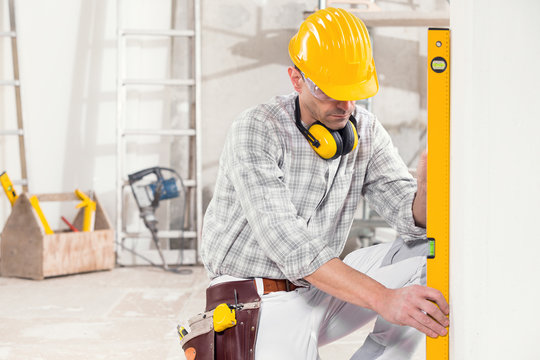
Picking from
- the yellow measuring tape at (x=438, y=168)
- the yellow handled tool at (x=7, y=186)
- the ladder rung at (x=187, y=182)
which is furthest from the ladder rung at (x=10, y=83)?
the yellow measuring tape at (x=438, y=168)

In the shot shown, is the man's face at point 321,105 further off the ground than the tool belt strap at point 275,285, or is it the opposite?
the man's face at point 321,105

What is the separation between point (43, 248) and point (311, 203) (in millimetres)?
2694

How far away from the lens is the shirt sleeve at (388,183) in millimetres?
1711

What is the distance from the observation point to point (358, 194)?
1.81m

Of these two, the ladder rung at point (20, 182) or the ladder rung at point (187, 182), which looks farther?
the ladder rung at point (187, 182)

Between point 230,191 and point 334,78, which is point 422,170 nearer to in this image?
point 334,78

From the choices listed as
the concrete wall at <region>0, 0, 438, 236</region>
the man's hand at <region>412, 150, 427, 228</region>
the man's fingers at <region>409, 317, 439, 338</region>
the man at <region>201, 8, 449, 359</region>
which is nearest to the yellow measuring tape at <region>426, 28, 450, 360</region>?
the man's fingers at <region>409, 317, 439, 338</region>

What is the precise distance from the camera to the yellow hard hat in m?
1.51

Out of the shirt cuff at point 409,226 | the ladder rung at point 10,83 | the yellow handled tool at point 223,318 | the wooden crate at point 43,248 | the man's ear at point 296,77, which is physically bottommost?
the wooden crate at point 43,248

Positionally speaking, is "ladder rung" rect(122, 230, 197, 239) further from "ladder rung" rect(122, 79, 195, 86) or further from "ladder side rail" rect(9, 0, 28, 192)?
"ladder rung" rect(122, 79, 195, 86)

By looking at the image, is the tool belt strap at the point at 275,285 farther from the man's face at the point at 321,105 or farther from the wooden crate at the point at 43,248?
the wooden crate at the point at 43,248

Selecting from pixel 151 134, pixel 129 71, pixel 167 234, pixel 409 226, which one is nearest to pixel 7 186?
pixel 151 134

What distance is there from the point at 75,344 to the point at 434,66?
2.00 meters
